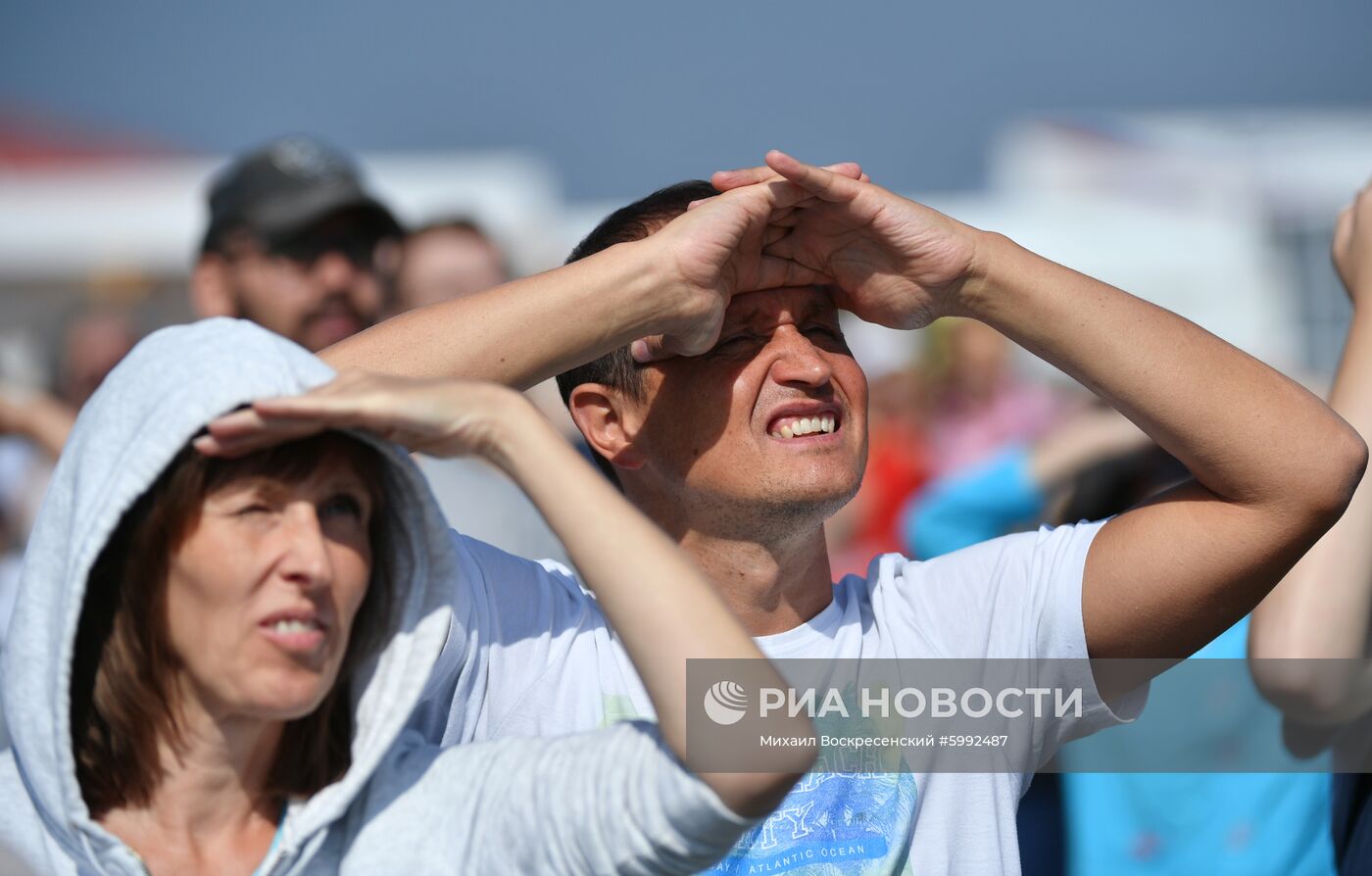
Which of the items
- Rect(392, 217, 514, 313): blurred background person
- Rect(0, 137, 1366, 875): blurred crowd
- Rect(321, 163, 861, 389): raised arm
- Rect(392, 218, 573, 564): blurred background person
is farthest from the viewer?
Rect(392, 217, 514, 313): blurred background person

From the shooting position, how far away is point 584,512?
6.50 ft

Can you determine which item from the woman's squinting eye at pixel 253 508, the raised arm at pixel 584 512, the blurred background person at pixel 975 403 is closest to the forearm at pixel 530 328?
the raised arm at pixel 584 512

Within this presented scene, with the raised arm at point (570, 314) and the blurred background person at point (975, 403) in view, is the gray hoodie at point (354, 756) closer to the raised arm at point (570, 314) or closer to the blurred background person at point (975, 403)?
the raised arm at point (570, 314)

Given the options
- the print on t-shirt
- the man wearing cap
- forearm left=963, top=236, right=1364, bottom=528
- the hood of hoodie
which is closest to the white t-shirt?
the print on t-shirt

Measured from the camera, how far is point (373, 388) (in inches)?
76.7

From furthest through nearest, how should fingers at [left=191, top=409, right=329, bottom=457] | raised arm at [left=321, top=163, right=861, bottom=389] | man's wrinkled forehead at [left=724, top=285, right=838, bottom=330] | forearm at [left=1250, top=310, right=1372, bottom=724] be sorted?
forearm at [left=1250, top=310, right=1372, bottom=724], man's wrinkled forehead at [left=724, top=285, right=838, bottom=330], raised arm at [left=321, top=163, right=861, bottom=389], fingers at [left=191, top=409, right=329, bottom=457]

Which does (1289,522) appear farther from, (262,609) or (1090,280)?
(262,609)

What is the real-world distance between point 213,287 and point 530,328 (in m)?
1.87

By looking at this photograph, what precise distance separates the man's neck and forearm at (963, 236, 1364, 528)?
520 mm

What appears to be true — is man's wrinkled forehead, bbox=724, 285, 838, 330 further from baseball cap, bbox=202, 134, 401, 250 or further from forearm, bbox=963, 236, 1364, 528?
baseball cap, bbox=202, 134, 401, 250

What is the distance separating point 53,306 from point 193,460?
57.4ft

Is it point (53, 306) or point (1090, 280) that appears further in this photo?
point (53, 306)

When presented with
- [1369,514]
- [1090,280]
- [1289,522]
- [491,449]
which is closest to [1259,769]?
[1369,514]

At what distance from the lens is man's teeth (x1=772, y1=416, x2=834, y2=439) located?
2.61 meters
